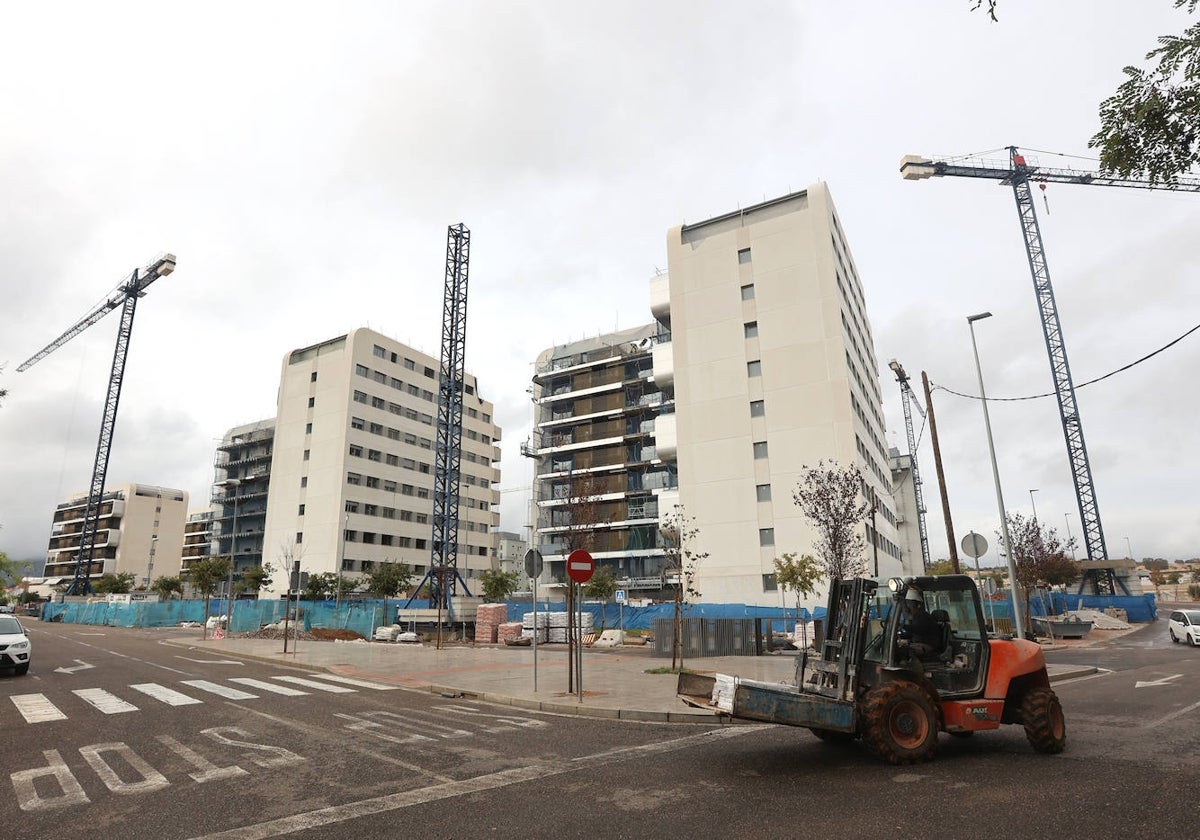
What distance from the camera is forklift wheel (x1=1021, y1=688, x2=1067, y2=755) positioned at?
7.65 m

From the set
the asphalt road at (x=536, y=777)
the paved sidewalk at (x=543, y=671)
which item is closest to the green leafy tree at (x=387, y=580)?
the paved sidewalk at (x=543, y=671)

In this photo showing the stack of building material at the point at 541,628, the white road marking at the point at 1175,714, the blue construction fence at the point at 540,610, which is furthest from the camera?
the blue construction fence at the point at 540,610

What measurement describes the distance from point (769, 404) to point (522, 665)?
99.0ft

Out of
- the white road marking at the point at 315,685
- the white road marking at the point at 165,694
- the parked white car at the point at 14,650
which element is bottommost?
the white road marking at the point at 315,685

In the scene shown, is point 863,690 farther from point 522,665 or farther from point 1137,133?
point 522,665

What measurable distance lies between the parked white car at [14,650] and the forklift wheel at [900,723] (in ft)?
60.6

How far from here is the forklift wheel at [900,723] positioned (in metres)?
7.12

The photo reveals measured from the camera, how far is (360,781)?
6.82 m

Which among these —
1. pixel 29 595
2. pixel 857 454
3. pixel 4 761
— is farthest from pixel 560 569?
pixel 29 595

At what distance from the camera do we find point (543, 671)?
58.9 ft

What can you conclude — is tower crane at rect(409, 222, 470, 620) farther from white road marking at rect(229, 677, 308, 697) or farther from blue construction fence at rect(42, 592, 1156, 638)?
white road marking at rect(229, 677, 308, 697)

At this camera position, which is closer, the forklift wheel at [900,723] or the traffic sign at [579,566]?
the forklift wheel at [900,723]

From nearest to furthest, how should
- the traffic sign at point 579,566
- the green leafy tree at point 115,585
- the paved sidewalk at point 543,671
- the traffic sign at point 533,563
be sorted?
the paved sidewalk at point 543,671 → the traffic sign at point 579,566 → the traffic sign at point 533,563 → the green leafy tree at point 115,585

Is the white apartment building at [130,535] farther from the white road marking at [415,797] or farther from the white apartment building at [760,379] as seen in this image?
the white road marking at [415,797]
